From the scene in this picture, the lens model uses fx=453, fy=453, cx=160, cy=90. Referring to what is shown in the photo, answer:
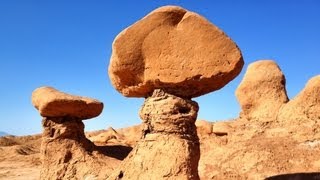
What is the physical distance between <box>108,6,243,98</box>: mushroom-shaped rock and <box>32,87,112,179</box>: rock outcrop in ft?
9.48

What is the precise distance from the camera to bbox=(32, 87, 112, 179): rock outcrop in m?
8.51

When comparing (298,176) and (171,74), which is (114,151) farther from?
(171,74)

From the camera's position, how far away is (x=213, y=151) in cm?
930

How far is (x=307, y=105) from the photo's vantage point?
365 inches

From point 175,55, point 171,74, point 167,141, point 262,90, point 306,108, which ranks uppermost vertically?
point 262,90

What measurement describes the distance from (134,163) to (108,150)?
12.7ft

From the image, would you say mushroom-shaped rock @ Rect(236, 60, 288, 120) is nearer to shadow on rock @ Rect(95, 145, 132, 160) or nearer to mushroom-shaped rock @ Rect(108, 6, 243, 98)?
shadow on rock @ Rect(95, 145, 132, 160)

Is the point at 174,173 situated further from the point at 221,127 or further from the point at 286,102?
the point at 221,127

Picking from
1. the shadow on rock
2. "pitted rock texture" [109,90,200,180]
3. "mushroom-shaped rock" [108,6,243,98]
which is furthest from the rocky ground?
"mushroom-shaped rock" [108,6,243,98]

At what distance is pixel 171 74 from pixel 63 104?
11.5 ft

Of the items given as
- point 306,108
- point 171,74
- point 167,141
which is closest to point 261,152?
point 306,108

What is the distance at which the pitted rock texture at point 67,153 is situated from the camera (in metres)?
8.47

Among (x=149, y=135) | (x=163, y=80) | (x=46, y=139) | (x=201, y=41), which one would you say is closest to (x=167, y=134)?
(x=149, y=135)

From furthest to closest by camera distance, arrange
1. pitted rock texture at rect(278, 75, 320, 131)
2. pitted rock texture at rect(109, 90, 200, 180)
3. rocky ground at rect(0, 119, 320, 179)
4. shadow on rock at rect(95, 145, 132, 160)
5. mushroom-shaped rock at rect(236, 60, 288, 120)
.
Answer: mushroom-shaped rock at rect(236, 60, 288, 120)
shadow on rock at rect(95, 145, 132, 160)
pitted rock texture at rect(278, 75, 320, 131)
rocky ground at rect(0, 119, 320, 179)
pitted rock texture at rect(109, 90, 200, 180)
